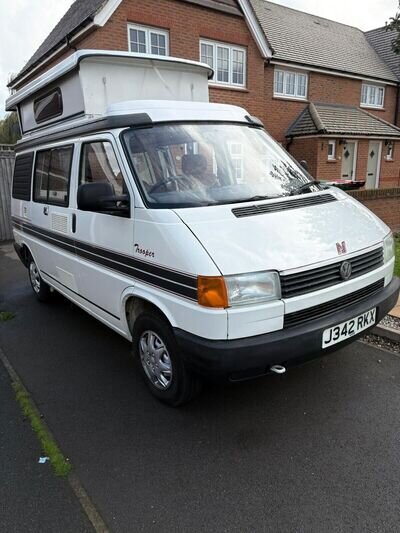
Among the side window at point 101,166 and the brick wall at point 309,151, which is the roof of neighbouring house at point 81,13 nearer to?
the brick wall at point 309,151

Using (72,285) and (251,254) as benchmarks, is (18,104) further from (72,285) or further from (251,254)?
(251,254)

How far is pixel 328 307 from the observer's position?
283cm

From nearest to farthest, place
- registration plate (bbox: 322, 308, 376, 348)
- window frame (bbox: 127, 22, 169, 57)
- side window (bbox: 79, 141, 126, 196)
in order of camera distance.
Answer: registration plate (bbox: 322, 308, 376, 348) < side window (bbox: 79, 141, 126, 196) < window frame (bbox: 127, 22, 169, 57)

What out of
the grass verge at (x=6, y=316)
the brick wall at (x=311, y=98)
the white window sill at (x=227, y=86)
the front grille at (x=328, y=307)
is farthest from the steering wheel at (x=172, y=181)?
the brick wall at (x=311, y=98)

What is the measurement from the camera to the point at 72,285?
4414 mm

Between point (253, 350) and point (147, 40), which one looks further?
point (147, 40)

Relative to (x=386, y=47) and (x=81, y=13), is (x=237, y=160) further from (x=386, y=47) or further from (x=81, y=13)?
(x=386, y=47)

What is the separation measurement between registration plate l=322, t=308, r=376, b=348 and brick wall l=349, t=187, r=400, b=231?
6.55m

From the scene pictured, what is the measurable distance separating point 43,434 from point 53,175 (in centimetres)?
287

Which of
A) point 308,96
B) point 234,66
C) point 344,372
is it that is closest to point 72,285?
point 344,372

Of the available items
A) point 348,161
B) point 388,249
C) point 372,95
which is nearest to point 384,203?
point 388,249

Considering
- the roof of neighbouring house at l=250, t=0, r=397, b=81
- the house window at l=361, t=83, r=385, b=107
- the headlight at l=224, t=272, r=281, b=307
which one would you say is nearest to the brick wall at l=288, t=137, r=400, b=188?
the house window at l=361, t=83, r=385, b=107

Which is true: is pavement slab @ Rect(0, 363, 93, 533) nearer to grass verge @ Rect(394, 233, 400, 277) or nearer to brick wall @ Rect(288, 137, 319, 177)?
grass verge @ Rect(394, 233, 400, 277)

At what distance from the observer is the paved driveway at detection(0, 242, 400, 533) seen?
2236 millimetres
